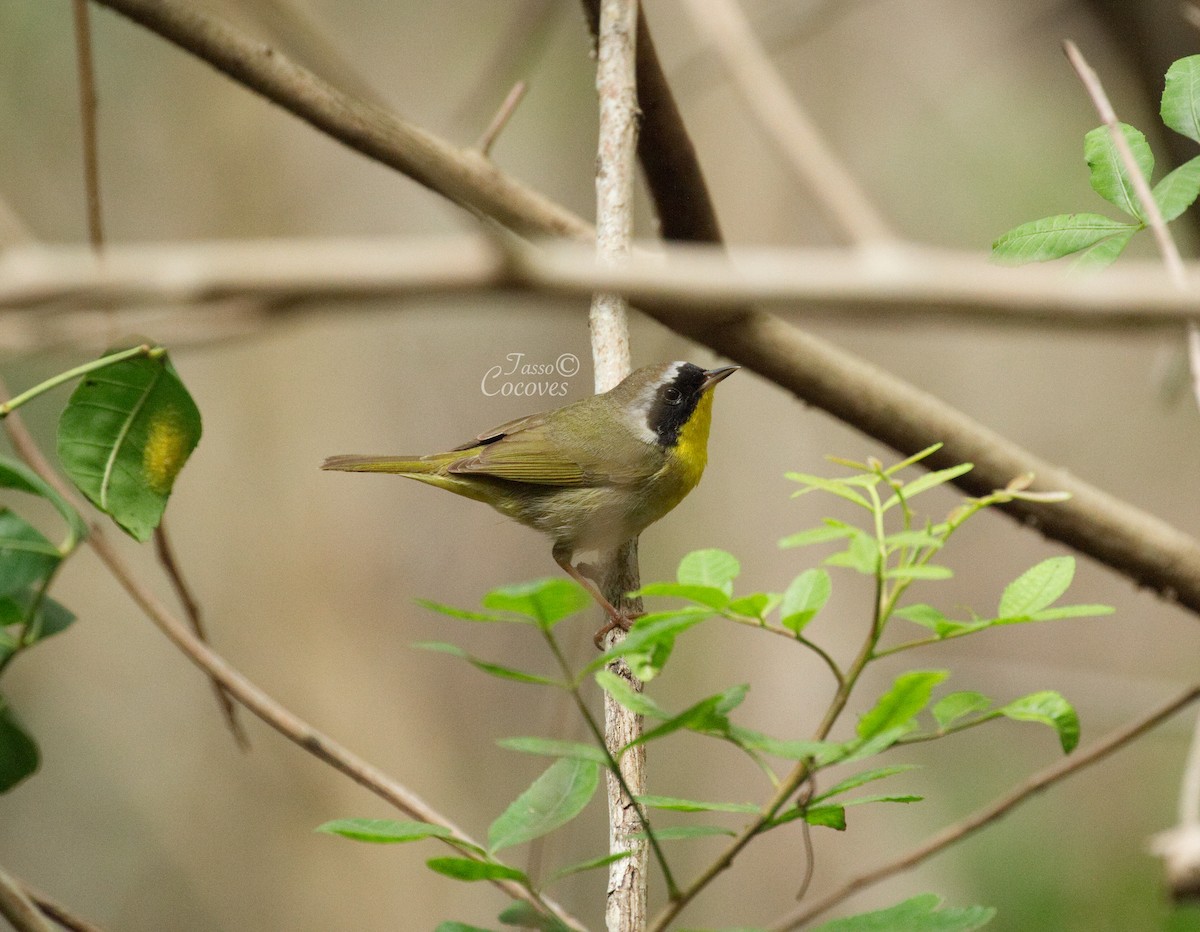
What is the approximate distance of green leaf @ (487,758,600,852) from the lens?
1006mm

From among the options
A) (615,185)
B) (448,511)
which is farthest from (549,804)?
(448,511)

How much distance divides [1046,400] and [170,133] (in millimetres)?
5939

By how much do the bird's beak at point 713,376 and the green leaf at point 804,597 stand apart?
1.99 meters

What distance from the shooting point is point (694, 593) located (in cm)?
94

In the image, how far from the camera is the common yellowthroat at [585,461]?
3.24 metres

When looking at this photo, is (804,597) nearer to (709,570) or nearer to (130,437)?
(709,570)

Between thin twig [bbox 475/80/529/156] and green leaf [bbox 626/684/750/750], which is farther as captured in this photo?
thin twig [bbox 475/80/529/156]

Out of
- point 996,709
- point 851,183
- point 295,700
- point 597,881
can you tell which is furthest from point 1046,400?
point 996,709

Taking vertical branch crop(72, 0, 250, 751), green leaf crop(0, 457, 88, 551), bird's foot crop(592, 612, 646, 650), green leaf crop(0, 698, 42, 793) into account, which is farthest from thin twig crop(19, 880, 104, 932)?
bird's foot crop(592, 612, 646, 650)

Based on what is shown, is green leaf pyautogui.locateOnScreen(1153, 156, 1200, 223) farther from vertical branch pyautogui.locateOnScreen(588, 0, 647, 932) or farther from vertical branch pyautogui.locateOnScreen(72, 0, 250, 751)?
vertical branch pyautogui.locateOnScreen(72, 0, 250, 751)

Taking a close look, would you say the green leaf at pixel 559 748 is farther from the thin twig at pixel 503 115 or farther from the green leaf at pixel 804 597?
the thin twig at pixel 503 115

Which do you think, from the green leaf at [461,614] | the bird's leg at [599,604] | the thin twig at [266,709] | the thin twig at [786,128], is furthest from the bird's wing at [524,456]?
the green leaf at [461,614]

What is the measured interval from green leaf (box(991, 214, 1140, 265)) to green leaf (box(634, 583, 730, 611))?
837mm

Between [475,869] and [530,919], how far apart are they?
0.07 meters
